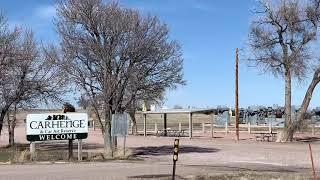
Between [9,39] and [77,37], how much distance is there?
240 inches

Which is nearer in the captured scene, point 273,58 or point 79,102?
point 79,102

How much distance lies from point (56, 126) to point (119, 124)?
2.95 meters

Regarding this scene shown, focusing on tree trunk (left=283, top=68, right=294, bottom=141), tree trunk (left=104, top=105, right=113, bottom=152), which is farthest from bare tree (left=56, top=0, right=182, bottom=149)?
tree trunk (left=283, top=68, right=294, bottom=141)

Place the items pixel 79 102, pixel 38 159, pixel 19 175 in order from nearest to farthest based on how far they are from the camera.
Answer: pixel 19 175 → pixel 38 159 → pixel 79 102

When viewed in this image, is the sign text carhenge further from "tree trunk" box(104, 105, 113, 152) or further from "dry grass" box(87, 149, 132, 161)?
"tree trunk" box(104, 105, 113, 152)

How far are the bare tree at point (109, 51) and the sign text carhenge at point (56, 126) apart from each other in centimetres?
294

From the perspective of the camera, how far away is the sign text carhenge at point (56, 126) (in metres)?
26.3

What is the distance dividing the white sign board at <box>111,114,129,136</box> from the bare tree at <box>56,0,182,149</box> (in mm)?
2349

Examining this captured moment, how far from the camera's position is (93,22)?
97.7 ft

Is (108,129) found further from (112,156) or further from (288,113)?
(288,113)

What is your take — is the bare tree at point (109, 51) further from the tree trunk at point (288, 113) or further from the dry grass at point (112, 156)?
the tree trunk at point (288, 113)

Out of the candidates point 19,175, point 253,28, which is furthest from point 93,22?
point 253,28

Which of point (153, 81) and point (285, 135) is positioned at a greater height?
point (153, 81)

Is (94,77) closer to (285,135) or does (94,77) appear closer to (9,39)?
(9,39)
